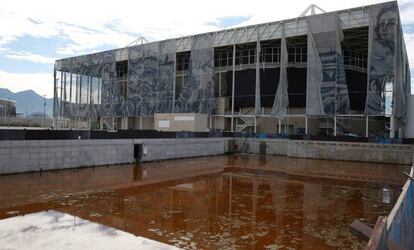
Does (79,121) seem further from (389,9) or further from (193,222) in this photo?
(193,222)

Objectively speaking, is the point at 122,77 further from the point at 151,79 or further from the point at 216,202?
the point at 216,202

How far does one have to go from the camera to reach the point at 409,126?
5338cm

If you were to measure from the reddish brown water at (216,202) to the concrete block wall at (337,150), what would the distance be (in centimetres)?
838

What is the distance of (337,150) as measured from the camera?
33344 millimetres

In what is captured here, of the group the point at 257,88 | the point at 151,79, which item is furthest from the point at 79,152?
the point at 151,79

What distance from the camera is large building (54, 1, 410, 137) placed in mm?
38312

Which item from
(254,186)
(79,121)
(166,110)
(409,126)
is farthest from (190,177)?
(79,121)

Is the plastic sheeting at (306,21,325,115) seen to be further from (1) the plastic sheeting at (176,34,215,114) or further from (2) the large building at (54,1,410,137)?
(1) the plastic sheeting at (176,34,215,114)

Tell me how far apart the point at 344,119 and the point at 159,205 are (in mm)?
37738

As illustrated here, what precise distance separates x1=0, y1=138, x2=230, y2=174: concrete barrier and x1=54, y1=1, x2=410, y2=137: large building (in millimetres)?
18264

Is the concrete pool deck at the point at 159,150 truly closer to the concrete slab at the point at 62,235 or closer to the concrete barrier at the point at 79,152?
the concrete barrier at the point at 79,152

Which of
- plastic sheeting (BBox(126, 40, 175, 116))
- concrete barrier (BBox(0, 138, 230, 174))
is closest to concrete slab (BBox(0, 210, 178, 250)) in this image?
concrete barrier (BBox(0, 138, 230, 174))

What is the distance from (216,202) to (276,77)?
3662 centimetres

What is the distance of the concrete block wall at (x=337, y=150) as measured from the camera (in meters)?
30.5
